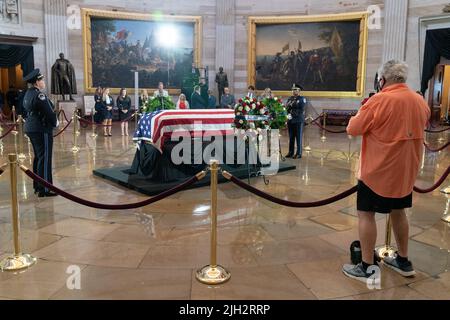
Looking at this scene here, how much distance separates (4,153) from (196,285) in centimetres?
798

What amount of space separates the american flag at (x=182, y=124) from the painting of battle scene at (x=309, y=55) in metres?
11.5

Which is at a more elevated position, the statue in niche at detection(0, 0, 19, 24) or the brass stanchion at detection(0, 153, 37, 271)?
the statue in niche at detection(0, 0, 19, 24)

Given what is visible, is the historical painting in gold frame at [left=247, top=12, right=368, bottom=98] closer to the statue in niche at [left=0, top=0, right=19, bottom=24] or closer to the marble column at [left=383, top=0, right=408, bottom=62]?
the marble column at [left=383, top=0, right=408, bottom=62]

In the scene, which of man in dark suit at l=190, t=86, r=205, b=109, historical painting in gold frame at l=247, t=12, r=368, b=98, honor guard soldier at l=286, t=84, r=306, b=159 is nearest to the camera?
honor guard soldier at l=286, t=84, r=306, b=159

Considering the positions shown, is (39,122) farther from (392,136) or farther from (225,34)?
(225,34)

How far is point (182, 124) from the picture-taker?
23.0 ft

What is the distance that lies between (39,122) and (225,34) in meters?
13.9

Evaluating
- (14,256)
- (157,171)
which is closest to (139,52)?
(157,171)

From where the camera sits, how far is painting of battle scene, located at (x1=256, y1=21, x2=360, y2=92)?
1738 cm

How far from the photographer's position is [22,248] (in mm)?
4281

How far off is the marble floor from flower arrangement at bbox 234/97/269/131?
107 centimetres

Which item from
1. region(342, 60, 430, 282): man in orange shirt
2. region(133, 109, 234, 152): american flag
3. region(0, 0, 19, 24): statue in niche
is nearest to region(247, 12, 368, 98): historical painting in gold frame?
region(0, 0, 19, 24): statue in niche

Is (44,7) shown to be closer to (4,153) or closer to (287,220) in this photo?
(4,153)

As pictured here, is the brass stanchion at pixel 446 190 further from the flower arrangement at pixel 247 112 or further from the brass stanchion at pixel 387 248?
the flower arrangement at pixel 247 112
